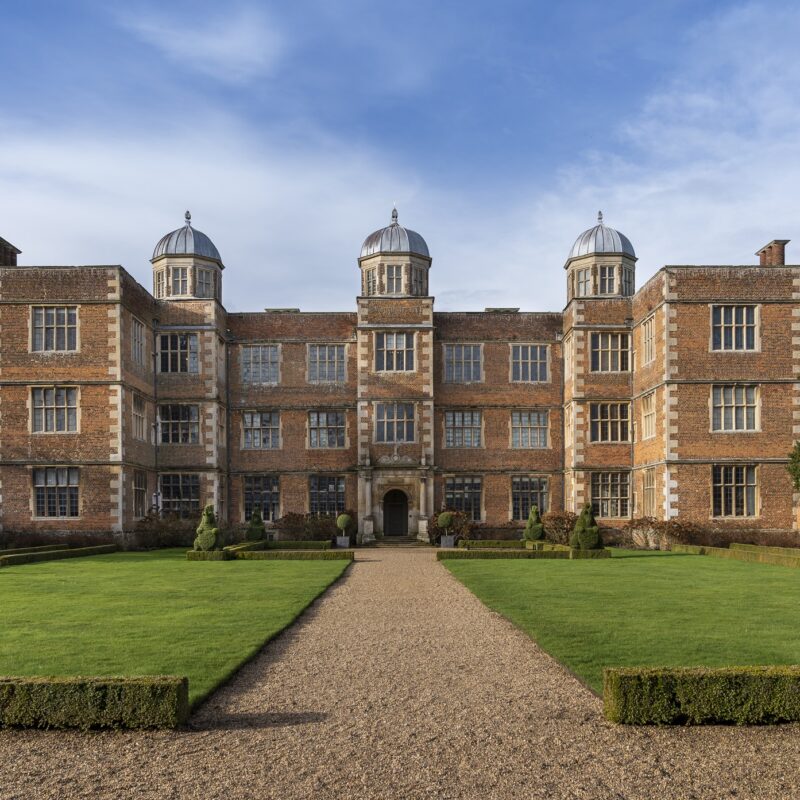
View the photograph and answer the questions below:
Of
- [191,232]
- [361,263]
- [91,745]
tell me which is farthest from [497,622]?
[191,232]

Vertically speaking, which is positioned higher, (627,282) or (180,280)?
(180,280)

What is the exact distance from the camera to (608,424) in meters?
32.5

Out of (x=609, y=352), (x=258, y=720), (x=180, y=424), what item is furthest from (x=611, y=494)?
(x=258, y=720)

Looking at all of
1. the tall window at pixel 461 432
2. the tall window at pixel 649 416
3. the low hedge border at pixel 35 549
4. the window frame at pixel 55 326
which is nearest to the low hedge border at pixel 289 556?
the low hedge border at pixel 35 549

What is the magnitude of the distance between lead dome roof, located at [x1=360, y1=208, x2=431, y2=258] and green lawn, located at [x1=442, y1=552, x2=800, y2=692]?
17.6 meters

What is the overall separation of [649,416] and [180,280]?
19112mm

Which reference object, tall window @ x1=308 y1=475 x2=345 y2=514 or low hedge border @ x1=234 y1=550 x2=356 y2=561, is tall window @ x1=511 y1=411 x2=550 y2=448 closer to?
tall window @ x1=308 y1=475 x2=345 y2=514

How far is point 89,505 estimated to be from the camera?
27.9 meters

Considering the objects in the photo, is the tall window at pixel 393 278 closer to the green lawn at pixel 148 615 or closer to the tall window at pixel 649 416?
the tall window at pixel 649 416

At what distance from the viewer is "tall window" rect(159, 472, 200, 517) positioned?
32.6m

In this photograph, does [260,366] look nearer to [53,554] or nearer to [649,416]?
[53,554]

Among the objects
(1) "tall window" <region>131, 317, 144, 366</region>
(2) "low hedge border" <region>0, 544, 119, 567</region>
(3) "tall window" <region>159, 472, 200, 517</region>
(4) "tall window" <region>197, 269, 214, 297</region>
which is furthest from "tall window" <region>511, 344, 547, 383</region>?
(2) "low hedge border" <region>0, 544, 119, 567</region>

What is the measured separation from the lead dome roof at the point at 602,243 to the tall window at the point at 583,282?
2.24ft

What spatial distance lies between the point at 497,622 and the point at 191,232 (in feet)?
96.2
